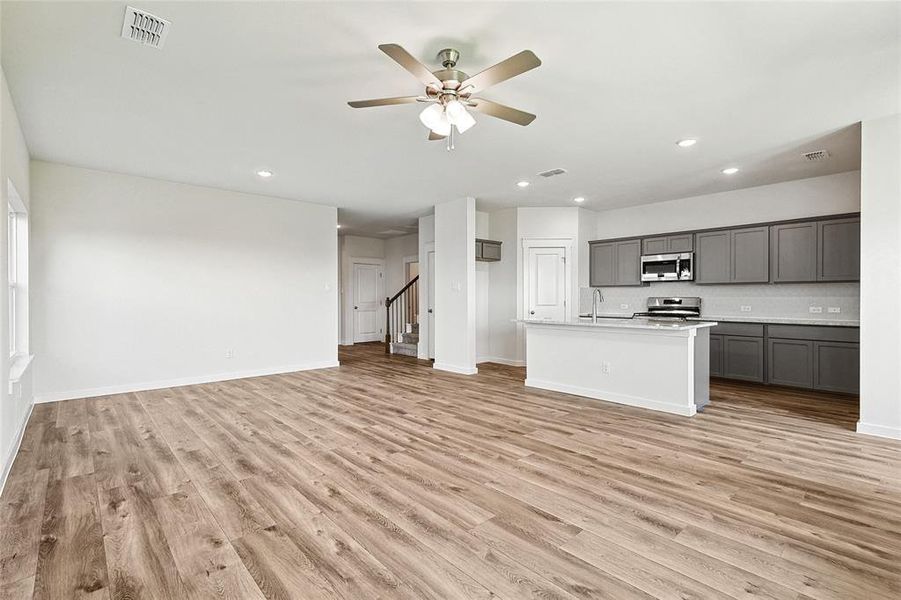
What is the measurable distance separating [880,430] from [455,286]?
197 inches

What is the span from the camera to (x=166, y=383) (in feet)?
18.5

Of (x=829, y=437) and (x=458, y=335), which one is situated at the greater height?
(x=458, y=335)

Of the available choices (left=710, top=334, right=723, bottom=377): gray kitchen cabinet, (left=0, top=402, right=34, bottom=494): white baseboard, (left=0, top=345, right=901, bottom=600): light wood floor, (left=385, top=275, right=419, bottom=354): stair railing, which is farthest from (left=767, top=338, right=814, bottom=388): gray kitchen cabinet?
(left=0, top=402, right=34, bottom=494): white baseboard

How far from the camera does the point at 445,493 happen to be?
262 centimetres

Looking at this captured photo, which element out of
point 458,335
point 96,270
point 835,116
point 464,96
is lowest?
point 458,335

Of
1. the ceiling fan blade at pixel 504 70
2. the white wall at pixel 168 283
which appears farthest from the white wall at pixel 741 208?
the ceiling fan blade at pixel 504 70

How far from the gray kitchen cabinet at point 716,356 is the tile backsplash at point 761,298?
492 millimetres

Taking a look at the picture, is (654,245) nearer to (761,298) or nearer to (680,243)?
(680,243)

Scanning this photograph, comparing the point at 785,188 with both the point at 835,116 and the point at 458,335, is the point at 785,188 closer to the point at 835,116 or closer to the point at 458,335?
the point at 835,116

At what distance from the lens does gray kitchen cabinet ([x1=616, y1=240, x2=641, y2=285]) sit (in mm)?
7129

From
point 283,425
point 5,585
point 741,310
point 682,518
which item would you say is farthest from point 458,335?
point 5,585

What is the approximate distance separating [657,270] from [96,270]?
7.74m

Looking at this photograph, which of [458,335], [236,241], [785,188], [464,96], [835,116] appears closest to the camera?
[464,96]

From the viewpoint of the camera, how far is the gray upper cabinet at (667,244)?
6.57 m
